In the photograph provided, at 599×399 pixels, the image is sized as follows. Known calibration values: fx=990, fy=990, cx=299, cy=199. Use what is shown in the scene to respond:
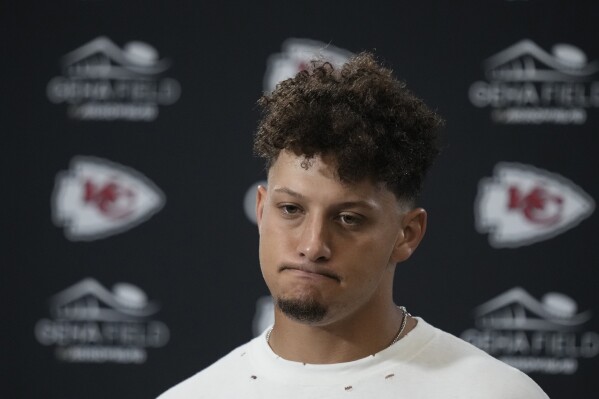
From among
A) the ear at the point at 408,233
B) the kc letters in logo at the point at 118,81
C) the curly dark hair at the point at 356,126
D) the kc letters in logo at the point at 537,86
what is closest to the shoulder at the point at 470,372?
the ear at the point at 408,233

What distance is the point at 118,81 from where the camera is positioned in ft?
9.93

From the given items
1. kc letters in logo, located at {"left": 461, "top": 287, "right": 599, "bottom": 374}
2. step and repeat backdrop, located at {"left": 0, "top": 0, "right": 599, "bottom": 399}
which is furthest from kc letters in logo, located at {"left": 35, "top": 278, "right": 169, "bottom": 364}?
kc letters in logo, located at {"left": 461, "top": 287, "right": 599, "bottom": 374}

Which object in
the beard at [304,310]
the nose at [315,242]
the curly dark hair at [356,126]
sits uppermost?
the curly dark hair at [356,126]

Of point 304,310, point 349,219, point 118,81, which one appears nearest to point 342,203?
point 349,219

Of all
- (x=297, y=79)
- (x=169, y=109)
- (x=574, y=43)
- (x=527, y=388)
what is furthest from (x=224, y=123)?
(x=527, y=388)

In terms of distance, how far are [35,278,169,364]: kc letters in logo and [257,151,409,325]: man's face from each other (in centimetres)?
140

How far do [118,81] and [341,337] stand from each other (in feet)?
5.14

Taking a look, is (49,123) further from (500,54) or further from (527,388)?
(527,388)

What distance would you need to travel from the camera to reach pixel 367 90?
170cm

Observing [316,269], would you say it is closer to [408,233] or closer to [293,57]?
[408,233]

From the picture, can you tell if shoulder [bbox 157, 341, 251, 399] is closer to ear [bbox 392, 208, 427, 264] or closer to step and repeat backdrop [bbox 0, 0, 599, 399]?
ear [bbox 392, 208, 427, 264]

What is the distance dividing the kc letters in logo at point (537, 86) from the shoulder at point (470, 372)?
50.1 inches

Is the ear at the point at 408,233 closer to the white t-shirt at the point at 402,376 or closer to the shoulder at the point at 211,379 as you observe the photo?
the white t-shirt at the point at 402,376

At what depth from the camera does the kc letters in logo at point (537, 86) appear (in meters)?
2.87
